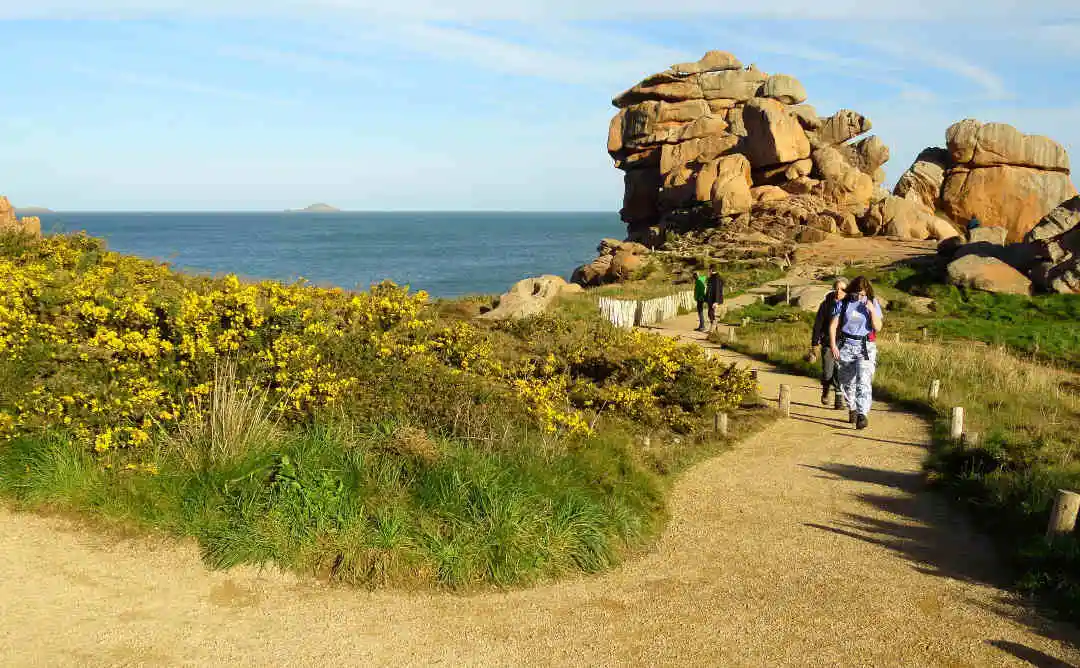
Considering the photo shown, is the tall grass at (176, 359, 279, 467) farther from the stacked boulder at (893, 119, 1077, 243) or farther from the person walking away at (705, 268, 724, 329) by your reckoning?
the stacked boulder at (893, 119, 1077, 243)

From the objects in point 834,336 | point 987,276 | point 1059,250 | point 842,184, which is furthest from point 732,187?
point 834,336

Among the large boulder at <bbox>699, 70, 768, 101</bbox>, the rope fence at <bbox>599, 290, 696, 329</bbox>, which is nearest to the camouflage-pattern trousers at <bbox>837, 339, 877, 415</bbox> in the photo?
the rope fence at <bbox>599, 290, 696, 329</bbox>

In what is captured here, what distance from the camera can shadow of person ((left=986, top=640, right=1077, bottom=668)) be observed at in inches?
226

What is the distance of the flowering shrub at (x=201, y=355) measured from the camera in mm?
8414

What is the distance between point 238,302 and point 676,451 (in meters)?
5.73

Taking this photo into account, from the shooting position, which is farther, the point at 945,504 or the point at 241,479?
the point at 945,504

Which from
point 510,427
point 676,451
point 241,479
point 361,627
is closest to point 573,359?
point 676,451

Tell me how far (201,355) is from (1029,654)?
26.4ft

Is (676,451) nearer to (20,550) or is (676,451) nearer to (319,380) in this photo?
(319,380)

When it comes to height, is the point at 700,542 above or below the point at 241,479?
below

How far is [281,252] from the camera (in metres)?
110

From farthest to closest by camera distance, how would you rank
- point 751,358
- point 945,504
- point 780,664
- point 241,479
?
point 751,358, point 945,504, point 241,479, point 780,664

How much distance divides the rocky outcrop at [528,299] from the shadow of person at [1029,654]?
13.8 metres

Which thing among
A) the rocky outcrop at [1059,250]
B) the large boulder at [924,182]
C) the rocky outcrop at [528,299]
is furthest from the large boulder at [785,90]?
the rocky outcrop at [528,299]
